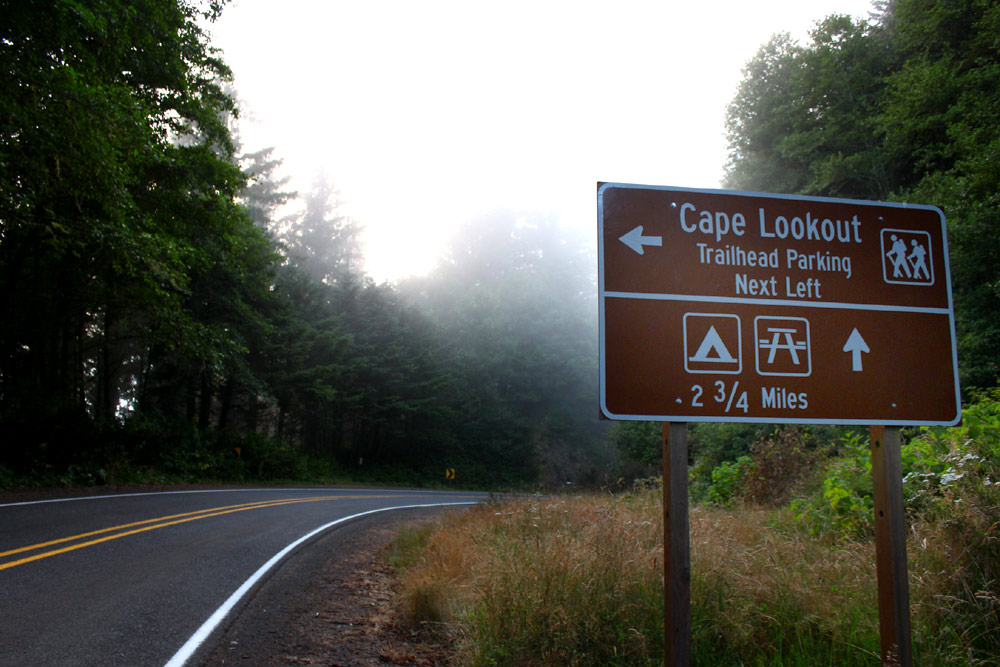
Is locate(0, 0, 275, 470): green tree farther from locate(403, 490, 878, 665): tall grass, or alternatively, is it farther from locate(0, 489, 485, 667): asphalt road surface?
locate(403, 490, 878, 665): tall grass

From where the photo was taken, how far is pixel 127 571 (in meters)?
6.60

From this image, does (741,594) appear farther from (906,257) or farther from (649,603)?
(906,257)

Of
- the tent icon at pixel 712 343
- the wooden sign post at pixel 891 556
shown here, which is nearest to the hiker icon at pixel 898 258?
the wooden sign post at pixel 891 556

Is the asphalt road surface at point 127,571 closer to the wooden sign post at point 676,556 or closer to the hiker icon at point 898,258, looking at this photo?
the wooden sign post at point 676,556

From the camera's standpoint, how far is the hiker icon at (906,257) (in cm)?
344

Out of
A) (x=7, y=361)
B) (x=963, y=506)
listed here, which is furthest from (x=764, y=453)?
(x=7, y=361)

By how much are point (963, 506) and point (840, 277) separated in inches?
84.8

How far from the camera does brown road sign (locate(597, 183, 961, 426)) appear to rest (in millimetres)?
3117

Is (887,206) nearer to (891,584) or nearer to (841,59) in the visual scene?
(891,584)

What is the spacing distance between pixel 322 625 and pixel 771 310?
476 centimetres

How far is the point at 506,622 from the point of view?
4.28 m

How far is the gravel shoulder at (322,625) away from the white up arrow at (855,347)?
145 inches

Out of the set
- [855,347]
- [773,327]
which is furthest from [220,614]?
[855,347]

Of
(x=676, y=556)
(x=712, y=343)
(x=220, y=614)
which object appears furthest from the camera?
(x=220, y=614)
